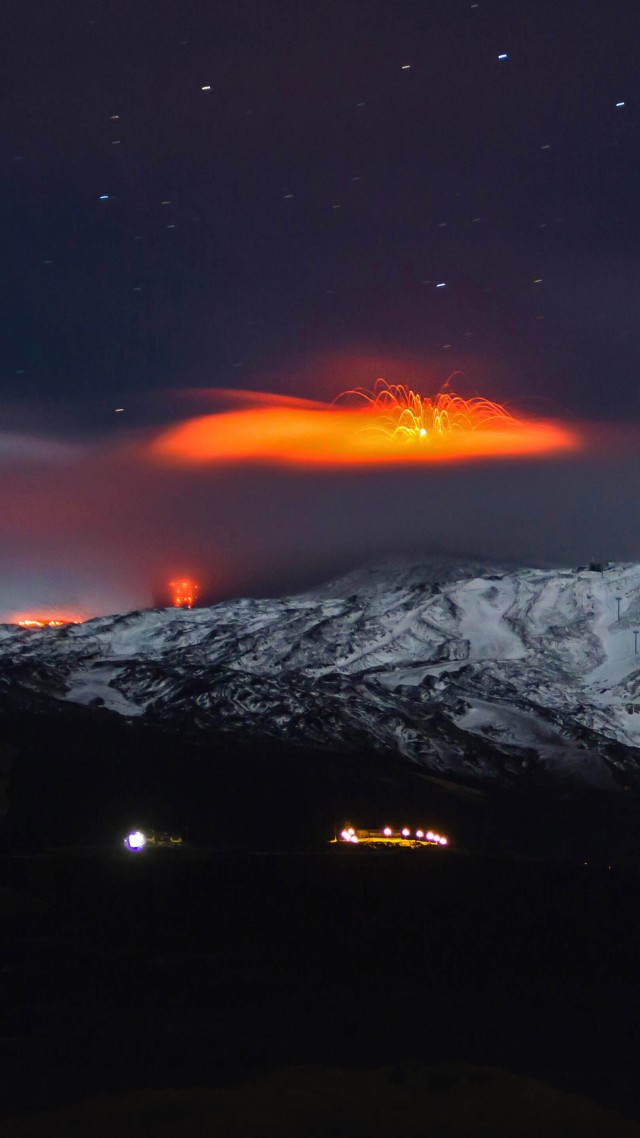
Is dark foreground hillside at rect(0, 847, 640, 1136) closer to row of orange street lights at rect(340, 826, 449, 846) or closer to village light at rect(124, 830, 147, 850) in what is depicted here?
village light at rect(124, 830, 147, 850)

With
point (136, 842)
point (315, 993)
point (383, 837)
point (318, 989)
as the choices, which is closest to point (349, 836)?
point (383, 837)

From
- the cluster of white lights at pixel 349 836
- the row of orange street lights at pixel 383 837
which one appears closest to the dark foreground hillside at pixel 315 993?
the row of orange street lights at pixel 383 837

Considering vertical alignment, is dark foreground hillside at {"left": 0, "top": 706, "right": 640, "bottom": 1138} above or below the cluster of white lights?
below

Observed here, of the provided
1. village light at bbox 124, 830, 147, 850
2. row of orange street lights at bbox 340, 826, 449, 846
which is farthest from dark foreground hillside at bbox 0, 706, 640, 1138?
row of orange street lights at bbox 340, 826, 449, 846

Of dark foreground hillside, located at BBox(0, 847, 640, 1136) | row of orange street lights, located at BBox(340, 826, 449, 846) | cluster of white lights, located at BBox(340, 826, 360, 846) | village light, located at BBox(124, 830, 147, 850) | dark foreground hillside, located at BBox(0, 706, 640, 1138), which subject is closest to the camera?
dark foreground hillside, located at BBox(0, 706, 640, 1138)

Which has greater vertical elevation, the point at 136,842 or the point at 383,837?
the point at 383,837

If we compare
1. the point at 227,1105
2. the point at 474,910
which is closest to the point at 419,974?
the point at 474,910

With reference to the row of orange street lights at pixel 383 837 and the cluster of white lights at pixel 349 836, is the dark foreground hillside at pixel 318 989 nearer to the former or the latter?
the row of orange street lights at pixel 383 837

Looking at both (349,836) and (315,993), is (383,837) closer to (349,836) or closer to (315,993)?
(349,836)

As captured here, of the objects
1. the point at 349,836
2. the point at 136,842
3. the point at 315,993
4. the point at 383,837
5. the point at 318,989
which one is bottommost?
the point at 315,993
